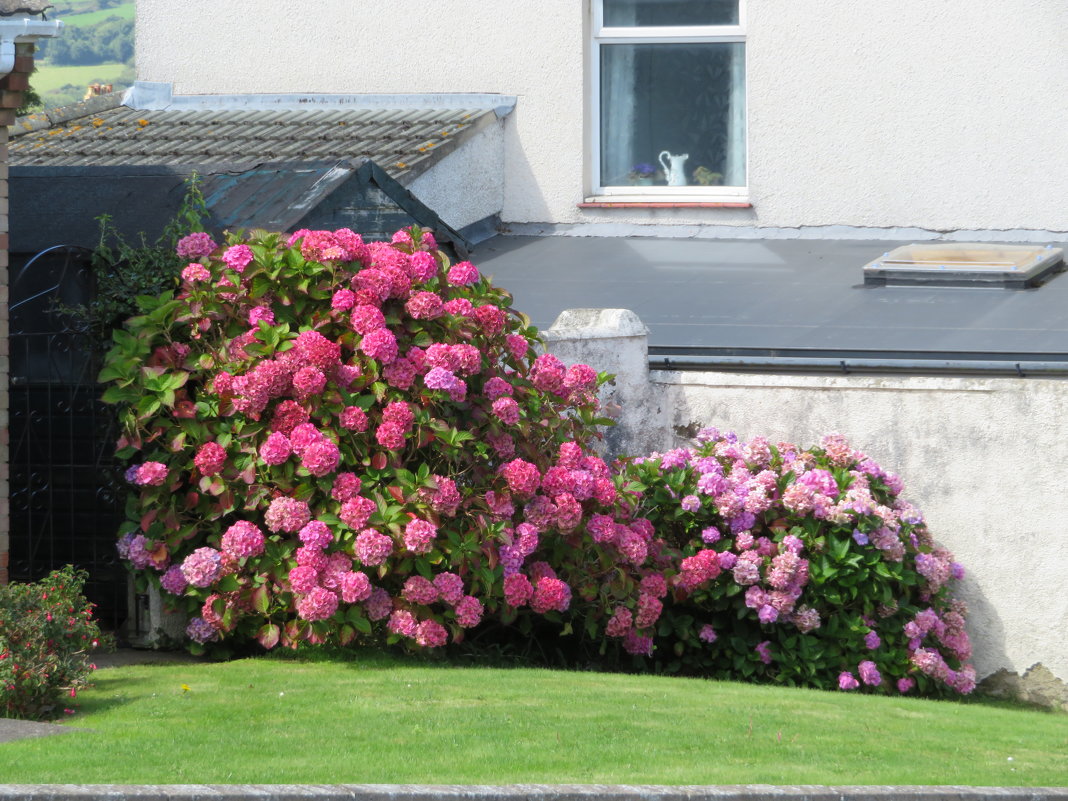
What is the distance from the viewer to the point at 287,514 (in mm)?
7488

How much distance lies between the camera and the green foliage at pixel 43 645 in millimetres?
6207

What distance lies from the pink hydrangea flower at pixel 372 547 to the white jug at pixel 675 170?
21.1 ft

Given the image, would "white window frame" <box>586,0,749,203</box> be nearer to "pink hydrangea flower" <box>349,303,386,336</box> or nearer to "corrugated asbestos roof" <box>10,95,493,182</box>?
"corrugated asbestos roof" <box>10,95,493,182</box>

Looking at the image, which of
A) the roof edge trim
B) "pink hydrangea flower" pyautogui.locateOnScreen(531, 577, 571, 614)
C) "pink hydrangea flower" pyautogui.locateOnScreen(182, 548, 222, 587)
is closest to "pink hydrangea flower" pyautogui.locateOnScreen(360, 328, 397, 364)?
"pink hydrangea flower" pyautogui.locateOnScreen(182, 548, 222, 587)

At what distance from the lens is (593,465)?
26.7 ft


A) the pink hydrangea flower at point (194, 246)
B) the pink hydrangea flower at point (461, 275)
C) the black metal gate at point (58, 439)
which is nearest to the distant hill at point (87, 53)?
the black metal gate at point (58, 439)

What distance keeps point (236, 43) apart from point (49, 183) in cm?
467

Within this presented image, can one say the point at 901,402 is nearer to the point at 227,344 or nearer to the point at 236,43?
the point at 227,344

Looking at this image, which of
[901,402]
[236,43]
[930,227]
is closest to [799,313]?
[901,402]

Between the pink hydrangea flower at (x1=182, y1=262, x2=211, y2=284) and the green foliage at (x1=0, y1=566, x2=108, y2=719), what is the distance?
A: 63.7 inches

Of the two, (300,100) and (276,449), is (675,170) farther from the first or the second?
(276,449)

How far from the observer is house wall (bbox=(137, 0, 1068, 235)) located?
38.5 ft

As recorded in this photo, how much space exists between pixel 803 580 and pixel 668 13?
615cm

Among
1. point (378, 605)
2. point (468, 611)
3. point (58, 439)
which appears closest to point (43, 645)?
point (378, 605)
